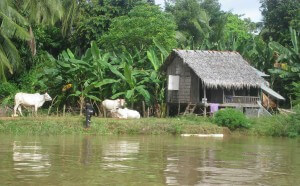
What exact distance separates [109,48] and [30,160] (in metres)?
20.7

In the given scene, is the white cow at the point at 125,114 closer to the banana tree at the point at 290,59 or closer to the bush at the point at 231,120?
the bush at the point at 231,120

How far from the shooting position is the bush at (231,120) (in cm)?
2284

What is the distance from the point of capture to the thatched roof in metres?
25.8

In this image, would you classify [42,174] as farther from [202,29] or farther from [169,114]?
[202,29]

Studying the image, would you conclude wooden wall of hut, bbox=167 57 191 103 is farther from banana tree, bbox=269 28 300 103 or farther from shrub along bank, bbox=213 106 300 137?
banana tree, bbox=269 28 300 103

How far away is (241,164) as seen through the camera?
39.0 feet

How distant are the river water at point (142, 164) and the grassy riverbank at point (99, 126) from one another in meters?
3.55

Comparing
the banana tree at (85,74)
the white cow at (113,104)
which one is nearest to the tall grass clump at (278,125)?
the white cow at (113,104)

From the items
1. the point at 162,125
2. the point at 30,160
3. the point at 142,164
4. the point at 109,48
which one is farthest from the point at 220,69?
the point at 30,160

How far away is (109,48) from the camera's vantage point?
31766mm

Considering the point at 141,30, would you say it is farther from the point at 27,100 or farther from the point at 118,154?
the point at 118,154

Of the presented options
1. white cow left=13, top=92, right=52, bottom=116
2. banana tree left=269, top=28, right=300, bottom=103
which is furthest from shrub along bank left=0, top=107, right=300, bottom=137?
banana tree left=269, top=28, right=300, bottom=103

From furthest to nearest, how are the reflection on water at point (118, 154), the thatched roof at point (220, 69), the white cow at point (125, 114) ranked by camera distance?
1. the thatched roof at point (220, 69)
2. the white cow at point (125, 114)
3. the reflection on water at point (118, 154)

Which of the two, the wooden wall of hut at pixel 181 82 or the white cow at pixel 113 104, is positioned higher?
the wooden wall of hut at pixel 181 82
